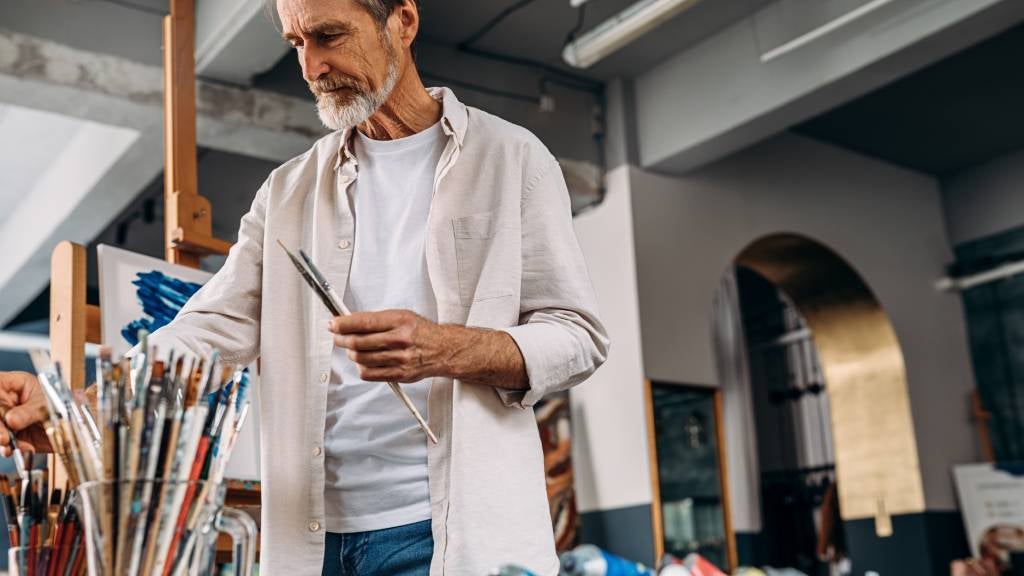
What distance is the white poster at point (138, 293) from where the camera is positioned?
2557 millimetres

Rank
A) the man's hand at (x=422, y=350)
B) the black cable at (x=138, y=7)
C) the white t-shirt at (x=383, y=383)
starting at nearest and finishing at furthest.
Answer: the man's hand at (x=422, y=350) < the white t-shirt at (x=383, y=383) < the black cable at (x=138, y=7)

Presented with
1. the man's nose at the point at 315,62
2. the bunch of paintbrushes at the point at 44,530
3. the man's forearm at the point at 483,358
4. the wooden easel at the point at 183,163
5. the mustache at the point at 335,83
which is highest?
the wooden easel at the point at 183,163

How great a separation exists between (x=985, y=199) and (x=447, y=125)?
6.09 metres

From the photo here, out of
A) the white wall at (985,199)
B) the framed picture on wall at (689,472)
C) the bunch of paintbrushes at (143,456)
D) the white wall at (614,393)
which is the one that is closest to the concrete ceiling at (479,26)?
the white wall at (614,393)

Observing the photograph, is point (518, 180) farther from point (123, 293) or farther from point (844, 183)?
point (844, 183)

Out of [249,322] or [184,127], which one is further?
[184,127]

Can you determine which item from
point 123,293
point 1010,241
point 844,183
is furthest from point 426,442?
point 1010,241

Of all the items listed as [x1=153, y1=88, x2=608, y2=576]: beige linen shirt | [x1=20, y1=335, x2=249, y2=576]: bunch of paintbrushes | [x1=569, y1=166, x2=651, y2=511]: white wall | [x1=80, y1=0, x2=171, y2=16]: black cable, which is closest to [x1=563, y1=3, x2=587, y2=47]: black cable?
[x1=569, y1=166, x2=651, y2=511]: white wall

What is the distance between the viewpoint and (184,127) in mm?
2756

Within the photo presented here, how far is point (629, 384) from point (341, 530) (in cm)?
405

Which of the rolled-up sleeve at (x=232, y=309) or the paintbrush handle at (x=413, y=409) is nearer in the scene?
the paintbrush handle at (x=413, y=409)

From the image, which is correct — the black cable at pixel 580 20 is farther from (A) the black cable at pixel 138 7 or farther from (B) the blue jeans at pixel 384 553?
(B) the blue jeans at pixel 384 553

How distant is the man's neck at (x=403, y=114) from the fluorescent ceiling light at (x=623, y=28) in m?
2.76

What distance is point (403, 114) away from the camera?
1.43m
